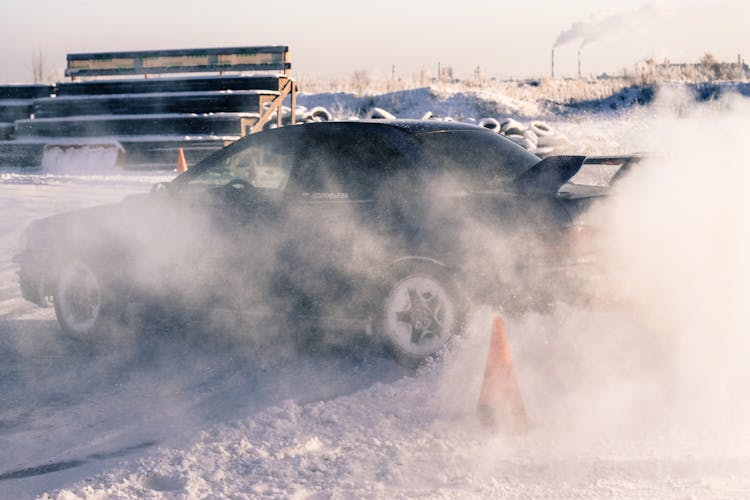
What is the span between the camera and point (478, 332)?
6.14 m

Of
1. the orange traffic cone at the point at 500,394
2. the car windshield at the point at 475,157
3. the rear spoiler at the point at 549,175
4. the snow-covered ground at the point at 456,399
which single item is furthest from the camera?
the car windshield at the point at 475,157

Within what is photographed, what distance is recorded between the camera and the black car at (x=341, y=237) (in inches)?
237

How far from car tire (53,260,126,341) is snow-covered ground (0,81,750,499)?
170 millimetres

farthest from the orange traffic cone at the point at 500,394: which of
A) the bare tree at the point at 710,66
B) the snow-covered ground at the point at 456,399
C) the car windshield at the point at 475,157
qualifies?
the bare tree at the point at 710,66

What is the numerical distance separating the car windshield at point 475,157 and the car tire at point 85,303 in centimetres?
257

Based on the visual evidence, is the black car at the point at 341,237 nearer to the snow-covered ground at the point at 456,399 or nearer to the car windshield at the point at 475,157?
the car windshield at the point at 475,157

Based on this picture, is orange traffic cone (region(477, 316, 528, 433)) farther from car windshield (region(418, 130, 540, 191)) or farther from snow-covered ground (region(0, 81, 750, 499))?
car windshield (region(418, 130, 540, 191))

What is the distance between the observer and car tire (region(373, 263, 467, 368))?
20.1 ft

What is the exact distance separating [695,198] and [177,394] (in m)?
4.32

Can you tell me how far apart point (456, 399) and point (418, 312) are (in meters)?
0.76

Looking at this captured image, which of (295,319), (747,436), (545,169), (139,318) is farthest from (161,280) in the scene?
(747,436)

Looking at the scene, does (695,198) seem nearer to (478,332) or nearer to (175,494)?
(478,332)

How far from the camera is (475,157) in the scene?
6520 mm

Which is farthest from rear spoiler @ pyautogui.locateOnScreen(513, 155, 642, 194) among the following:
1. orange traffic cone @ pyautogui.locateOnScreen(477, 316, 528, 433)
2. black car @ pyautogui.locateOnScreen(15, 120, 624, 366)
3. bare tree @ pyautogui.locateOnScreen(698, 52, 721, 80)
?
bare tree @ pyautogui.locateOnScreen(698, 52, 721, 80)
